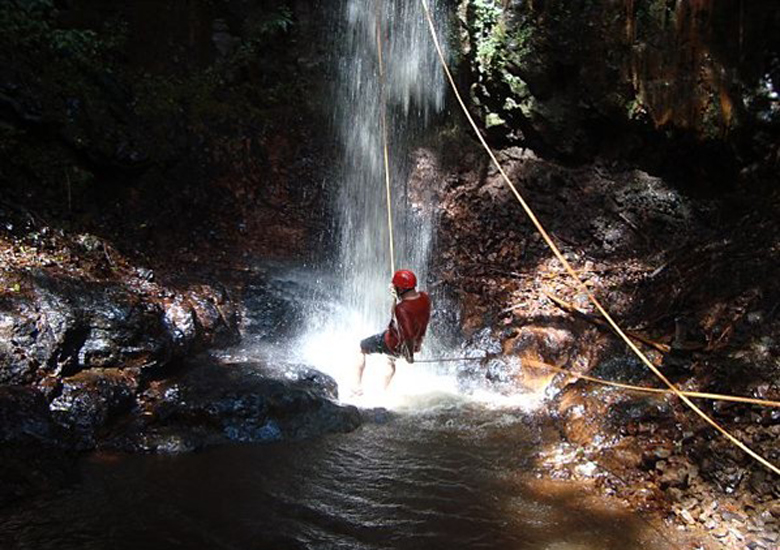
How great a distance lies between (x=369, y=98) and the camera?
9.33 m

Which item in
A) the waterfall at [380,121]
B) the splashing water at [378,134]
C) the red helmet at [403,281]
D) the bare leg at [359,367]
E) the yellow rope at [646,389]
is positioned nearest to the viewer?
the yellow rope at [646,389]

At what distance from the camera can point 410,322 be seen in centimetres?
532

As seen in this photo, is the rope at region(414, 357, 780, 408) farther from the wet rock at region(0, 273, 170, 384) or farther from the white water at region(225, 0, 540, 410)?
the wet rock at region(0, 273, 170, 384)

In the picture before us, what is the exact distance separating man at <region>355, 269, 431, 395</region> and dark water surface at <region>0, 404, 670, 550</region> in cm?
102

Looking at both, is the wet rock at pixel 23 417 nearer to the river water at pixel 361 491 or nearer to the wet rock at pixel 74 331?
the wet rock at pixel 74 331

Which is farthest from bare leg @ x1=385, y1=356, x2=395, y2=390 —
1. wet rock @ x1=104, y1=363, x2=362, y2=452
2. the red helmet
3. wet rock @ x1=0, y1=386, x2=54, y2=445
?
wet rock @ x1=0, y1=386, x2=54, y2=445

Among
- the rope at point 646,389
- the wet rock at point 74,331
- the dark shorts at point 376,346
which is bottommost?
the rope at point 646,389

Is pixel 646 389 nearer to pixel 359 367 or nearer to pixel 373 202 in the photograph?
pixel 359 367

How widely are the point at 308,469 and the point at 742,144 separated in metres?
6.16

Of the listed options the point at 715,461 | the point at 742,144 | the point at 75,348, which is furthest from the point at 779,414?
the point at 75,348

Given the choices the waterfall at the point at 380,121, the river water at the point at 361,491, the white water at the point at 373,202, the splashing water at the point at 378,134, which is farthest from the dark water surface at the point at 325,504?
the waterfall at the point at 380,121

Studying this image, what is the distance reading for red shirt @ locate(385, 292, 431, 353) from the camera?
527 centimetres

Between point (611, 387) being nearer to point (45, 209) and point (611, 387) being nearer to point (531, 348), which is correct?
point (531, 348)

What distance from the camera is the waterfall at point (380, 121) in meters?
8.45
